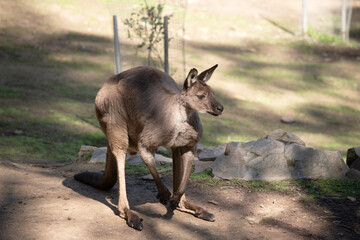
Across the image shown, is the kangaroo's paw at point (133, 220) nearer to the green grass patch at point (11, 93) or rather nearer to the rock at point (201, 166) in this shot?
the rock at point (201, 166)

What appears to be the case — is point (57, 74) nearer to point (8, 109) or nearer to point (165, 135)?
point (8, 109)

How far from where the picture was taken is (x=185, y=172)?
4.07m

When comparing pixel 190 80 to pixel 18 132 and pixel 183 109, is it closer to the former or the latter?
pixel 183 109

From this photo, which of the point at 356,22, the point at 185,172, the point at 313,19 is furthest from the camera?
the point at 356,22

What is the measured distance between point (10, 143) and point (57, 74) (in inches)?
160

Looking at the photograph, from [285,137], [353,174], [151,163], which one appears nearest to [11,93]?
[285,137]

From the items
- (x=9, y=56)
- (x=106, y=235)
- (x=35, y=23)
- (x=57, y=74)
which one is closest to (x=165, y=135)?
(x=106, y=235)

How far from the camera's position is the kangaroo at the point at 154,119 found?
3.82 metres

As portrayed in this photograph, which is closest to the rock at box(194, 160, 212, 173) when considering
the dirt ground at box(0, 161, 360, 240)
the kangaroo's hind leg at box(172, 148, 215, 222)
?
the dirt ground at box(0, 161, 360, 240)

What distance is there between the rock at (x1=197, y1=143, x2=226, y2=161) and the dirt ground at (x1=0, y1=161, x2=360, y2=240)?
121 cm

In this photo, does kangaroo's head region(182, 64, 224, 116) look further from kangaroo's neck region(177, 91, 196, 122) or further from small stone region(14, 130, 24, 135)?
small stone region(14, 130, 24, 135)

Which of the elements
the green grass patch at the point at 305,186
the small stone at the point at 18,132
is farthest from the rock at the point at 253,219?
the small stone at the point at 18,132

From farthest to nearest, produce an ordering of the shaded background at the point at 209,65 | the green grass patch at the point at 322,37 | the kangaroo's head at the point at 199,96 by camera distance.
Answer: the green grass patch at the point at 322,37, the shaded background at the point at 209,65, the kangaroo's head at the point at 199,96

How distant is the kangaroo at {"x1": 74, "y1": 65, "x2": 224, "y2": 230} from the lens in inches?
150
